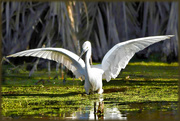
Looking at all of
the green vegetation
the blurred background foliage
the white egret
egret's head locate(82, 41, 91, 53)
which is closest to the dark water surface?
the green vegetation

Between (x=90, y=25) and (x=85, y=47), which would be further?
(x=90, y=25)

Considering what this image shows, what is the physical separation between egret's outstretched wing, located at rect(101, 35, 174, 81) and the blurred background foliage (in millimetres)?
1880

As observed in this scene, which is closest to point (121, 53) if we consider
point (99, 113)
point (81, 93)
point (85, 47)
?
point (85, 47)

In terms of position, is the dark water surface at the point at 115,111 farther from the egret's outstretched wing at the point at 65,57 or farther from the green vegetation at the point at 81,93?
the egret's outstretched wing at the point at 65,57

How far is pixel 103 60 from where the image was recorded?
20.1 ft

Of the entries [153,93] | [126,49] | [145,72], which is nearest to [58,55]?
[126,49]

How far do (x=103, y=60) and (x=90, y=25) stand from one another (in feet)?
9.73

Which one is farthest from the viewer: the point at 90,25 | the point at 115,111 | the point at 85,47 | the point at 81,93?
the point at 90,25

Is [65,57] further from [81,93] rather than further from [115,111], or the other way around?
[115,111]

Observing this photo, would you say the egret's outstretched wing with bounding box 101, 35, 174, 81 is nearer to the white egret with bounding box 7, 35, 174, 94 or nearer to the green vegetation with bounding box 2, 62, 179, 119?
the white egret with bounding box 7, 35, 174, 94

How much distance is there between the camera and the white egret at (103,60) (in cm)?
585

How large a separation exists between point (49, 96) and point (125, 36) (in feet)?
12.9

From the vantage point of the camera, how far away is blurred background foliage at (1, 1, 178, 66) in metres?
8.23

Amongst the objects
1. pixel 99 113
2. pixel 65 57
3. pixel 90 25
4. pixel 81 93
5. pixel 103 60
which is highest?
pixel 90 25
